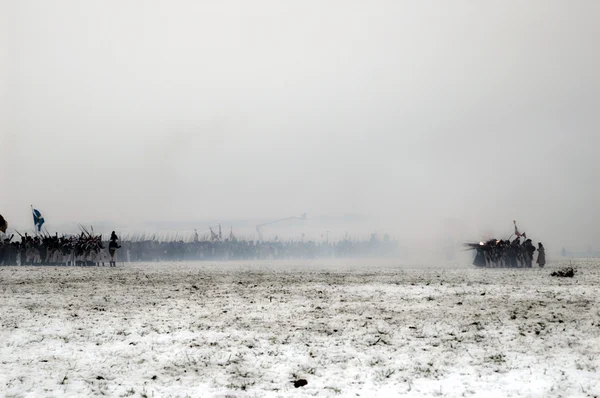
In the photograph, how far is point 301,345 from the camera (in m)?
10.6

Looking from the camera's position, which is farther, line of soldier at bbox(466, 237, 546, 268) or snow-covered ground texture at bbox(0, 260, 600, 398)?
line of soldier at bbox(466, 237, 546, 268)

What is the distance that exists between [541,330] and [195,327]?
829 centimetres

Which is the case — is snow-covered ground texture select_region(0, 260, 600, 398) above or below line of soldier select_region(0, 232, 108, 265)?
below

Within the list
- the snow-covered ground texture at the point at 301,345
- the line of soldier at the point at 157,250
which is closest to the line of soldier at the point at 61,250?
the line of soldier at the point at 157,250

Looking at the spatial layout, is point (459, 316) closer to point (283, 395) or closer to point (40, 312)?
point (283, 395)

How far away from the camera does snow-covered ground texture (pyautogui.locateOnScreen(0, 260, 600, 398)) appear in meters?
8.12

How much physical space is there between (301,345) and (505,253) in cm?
3440

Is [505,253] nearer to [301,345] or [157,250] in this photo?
[301,345]

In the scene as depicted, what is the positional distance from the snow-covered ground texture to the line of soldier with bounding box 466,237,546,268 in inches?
950

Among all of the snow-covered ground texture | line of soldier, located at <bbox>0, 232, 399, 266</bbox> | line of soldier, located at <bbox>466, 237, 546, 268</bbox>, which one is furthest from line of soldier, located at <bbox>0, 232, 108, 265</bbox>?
line of soldier, located at <bbox>466, 237, 546, 268</bbox>

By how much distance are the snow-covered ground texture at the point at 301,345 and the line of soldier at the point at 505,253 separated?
24127 millimetres

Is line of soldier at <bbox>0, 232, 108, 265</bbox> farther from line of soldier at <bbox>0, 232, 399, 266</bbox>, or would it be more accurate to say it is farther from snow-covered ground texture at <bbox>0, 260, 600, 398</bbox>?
snow-covered ground texture at <bbox>0, 260, 600, 398</bbox>

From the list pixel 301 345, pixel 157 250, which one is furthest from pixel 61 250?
pixel 301 345

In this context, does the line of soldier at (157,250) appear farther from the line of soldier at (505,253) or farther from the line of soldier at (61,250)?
the line of soldier at (505,253)
